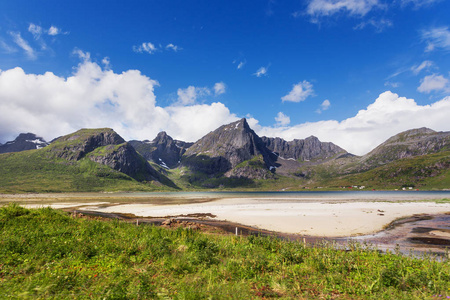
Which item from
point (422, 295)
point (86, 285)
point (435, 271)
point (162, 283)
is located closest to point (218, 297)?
point (162, 283)

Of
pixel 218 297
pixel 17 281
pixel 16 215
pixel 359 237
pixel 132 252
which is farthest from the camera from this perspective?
pixel 359 237

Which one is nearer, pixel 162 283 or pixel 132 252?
pixel 162 283

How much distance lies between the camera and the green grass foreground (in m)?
7.64

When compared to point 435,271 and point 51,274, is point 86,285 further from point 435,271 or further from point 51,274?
point 435,271

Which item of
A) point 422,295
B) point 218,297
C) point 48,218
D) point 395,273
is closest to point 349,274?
point 395,273

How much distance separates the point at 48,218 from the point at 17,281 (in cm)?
1412

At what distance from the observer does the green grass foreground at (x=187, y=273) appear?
25.1 ft

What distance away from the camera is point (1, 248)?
10641 millimetres

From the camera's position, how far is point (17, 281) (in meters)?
8.02

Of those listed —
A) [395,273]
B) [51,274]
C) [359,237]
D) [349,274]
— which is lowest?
[359,237]

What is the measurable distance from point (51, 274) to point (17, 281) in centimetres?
115

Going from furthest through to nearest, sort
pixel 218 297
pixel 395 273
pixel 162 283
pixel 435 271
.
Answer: pixel 435 271
pixel 395 273
pixel 162 283
pixel 218 297

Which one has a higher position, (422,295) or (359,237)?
(422,295)

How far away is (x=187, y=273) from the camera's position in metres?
10.0
